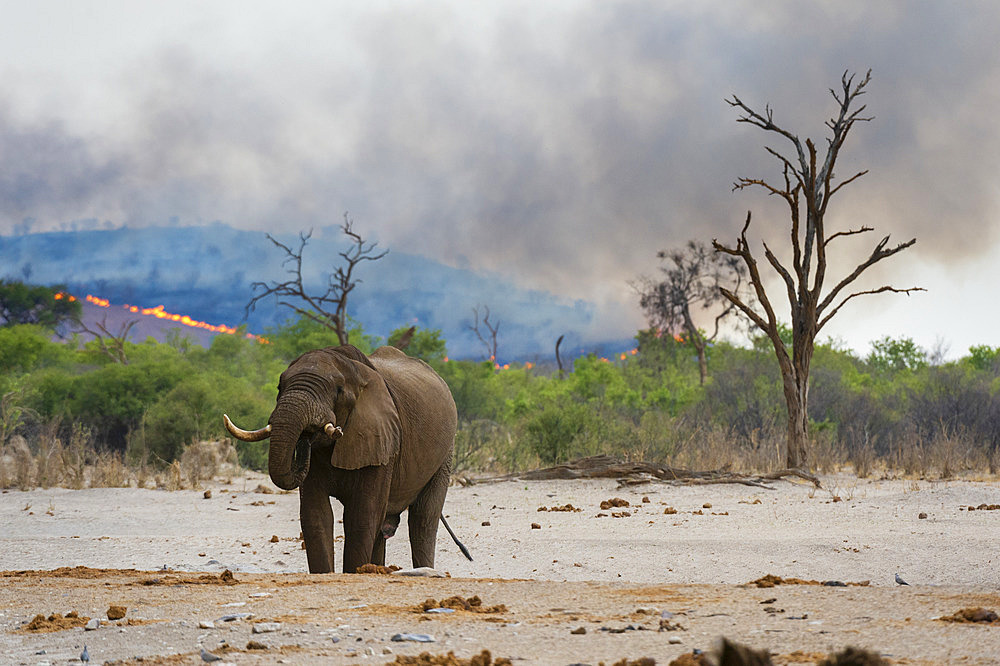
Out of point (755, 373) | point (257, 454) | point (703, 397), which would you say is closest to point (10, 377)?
point (257, 454)

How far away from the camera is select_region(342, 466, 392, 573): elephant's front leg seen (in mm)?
7391

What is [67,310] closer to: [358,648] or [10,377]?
[10,377]

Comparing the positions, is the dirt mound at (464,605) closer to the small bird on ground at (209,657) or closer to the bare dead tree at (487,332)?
the small bird on ground at (209,657)

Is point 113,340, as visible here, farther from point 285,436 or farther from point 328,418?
point 285,436

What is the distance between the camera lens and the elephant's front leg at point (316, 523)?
7352 mm

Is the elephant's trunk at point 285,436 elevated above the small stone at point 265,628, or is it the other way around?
the elephant's trunk at point 285,436

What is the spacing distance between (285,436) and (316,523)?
101 centimetres

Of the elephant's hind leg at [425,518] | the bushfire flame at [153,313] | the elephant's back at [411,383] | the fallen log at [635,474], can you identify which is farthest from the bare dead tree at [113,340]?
the elephant's hind leg at [425,518]

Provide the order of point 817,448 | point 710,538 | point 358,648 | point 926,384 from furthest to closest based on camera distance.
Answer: point 926,384
point 817,448
point 710,538
point 358,648

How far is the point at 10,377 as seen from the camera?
27891 mm

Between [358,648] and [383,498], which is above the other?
[383,498]

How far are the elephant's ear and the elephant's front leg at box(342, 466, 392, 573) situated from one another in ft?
0.47

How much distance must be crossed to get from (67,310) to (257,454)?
35085 millimetres

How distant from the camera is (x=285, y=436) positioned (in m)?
6.66
